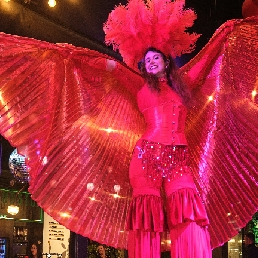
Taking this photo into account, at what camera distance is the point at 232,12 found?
6613 millimetres

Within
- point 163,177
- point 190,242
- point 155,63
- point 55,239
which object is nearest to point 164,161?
point 163,177

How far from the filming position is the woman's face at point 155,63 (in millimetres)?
2744

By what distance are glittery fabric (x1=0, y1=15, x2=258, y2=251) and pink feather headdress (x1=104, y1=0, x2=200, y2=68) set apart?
16 cm

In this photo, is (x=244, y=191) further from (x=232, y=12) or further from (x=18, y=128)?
(x=232, y=12)

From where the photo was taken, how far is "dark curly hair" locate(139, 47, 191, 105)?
2.73 m

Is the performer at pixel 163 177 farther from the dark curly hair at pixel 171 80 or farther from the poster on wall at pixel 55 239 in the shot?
the poster on wall at pixel 55 239

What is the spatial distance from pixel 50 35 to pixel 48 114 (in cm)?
313

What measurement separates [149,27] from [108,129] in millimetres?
786

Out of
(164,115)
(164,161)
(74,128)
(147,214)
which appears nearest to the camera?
(147,214)

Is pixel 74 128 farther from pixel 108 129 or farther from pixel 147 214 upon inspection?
pixel 147 214

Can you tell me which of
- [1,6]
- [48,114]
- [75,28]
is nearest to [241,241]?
[75,28]

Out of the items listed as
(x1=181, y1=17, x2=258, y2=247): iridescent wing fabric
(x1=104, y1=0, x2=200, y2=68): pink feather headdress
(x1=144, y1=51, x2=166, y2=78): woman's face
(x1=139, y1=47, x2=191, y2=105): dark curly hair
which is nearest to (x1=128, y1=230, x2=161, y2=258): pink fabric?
(x1=181, y1=17, x2=258, y2=247): iridescent wing fabric

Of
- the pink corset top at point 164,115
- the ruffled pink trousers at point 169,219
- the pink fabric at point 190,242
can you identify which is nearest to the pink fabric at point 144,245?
the ruffled pink trousers at point 169,219

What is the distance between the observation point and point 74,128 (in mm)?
3023
